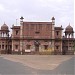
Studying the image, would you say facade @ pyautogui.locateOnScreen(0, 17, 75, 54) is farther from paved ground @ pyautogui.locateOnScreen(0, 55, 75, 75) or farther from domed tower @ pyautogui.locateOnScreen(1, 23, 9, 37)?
paved ground @ pyautogui.locateOnScreen(0, 55, 75, 75)

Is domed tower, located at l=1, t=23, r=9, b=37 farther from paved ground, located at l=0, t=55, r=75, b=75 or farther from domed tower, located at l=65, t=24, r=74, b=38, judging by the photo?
paved ground, located at l=0, t=55, r=75, b=75

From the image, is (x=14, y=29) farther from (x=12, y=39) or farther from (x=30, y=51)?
(x=30, y=51)

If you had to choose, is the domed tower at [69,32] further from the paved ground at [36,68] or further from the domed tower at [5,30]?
the paved ground at [36,68]

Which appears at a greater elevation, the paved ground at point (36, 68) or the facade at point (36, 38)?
the facade at point (36, 38)

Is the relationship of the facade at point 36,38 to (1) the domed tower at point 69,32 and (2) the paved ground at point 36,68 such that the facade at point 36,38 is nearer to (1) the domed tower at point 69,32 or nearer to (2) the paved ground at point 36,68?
(1) the domed tower at point 69,32

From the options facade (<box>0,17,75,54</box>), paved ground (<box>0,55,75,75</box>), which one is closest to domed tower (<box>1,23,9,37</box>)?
facade (<box>0,17,75,54</box>)

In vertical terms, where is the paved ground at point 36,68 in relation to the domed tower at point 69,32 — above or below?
below

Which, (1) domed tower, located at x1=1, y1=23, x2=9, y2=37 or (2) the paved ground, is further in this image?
(1) domed tower, located at x1=1, y1=23, x2=9, y2=37

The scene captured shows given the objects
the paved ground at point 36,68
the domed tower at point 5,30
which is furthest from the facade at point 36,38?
the paved ground at point 36,68

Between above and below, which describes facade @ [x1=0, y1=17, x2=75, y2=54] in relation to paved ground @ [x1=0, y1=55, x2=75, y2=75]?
above

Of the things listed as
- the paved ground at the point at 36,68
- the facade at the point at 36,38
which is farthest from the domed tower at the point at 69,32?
the paved ground at the point at 36,68

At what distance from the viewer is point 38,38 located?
213 ft

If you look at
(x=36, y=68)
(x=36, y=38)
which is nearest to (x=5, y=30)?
(x=36, y=38)

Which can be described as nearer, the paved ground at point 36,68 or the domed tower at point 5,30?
the paved ground at point 36,68
